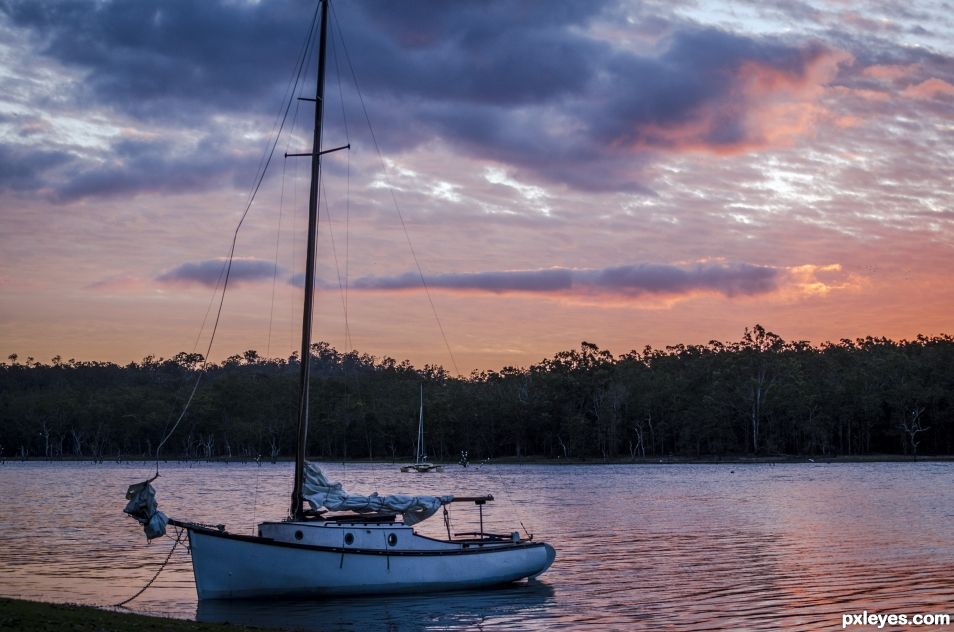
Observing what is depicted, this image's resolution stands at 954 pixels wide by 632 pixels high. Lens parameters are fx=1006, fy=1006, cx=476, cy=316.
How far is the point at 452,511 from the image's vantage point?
67625 mm

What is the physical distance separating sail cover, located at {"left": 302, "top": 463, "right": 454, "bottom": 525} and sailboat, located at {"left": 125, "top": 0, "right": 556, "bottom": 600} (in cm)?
3

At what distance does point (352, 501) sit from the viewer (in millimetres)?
30266

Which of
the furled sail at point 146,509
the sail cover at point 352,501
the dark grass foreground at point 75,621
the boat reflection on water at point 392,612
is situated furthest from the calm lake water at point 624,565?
the dark grass foreground at point 75,621

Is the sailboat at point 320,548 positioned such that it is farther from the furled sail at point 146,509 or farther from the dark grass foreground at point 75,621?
the dark grass foreground at point 75,621

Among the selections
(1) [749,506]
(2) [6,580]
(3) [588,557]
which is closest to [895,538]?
(3) [588,557]

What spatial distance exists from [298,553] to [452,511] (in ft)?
132

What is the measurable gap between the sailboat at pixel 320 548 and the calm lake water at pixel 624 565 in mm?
598

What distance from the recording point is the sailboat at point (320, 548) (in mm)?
27969

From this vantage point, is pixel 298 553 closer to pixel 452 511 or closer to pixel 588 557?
pixel 588 557

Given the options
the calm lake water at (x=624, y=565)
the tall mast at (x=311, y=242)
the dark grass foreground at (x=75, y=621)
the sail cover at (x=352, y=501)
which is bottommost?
the calm lake water at (x=624, y=565)

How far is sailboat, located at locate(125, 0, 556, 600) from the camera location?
91.8 feet

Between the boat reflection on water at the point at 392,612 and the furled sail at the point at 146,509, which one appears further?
the furled sail at the point at 146,509

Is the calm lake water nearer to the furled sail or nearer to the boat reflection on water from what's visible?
the boat reflection on water

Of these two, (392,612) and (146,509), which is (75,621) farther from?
(392,612)
